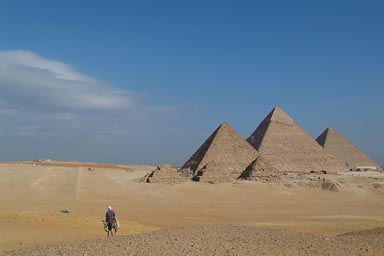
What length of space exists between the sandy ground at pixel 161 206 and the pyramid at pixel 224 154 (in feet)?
14.6

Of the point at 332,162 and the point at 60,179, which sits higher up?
the point at 332,162

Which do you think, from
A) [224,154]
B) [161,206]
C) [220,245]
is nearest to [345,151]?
[224,154]

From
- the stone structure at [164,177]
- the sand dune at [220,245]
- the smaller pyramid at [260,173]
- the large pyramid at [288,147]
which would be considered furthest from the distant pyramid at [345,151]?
the sand dune at [220,245]

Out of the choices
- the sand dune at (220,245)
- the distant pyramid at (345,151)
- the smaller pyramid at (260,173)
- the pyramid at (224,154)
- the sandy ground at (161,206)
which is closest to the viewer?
the sand dune at (220,245)

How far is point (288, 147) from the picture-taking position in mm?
62219

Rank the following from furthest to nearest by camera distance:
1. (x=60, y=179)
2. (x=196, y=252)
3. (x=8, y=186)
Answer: (x=60, y=179) < (x=8, y=186) < (x=196, y=252)

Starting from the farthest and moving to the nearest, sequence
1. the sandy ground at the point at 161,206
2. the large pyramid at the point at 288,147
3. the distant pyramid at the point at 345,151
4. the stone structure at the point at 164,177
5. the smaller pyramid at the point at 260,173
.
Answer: the distant pyramid at the point at 345,151 → the large pyramid at the point at 288,147 → the smaller pyramid at the point at 260,173 → the stone structure at the point at 164,177 → the sandy ground at the point at 161,206

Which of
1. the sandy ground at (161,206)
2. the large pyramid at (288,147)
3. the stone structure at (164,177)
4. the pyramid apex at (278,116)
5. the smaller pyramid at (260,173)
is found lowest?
the sandy ground at (161,206)

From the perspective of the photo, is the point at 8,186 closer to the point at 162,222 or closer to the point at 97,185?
the point at 97,185

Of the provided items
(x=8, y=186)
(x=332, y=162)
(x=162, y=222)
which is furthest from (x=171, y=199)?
(x=332, y=162)

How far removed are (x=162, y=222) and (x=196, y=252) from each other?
1123 cm

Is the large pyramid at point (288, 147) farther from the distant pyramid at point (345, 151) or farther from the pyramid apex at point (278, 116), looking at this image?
the distant pyramid at point (345, 151)

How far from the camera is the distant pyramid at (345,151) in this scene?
78250 mm

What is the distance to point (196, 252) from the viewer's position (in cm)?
972
